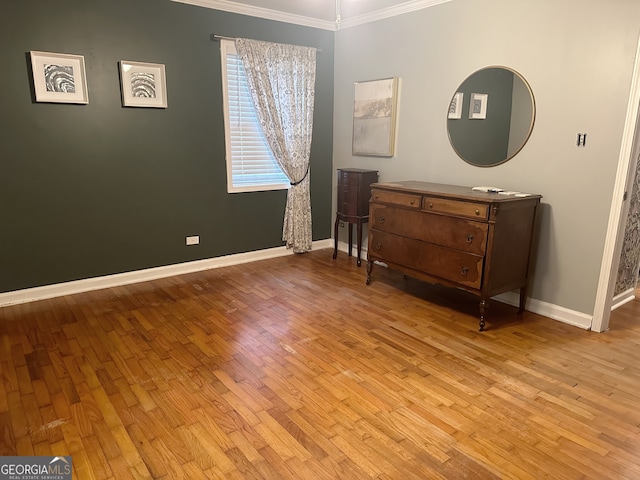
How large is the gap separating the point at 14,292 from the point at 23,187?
89cm

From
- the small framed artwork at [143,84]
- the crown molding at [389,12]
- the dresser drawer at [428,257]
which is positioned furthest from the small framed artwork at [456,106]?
the small framed artwork at [143,84]

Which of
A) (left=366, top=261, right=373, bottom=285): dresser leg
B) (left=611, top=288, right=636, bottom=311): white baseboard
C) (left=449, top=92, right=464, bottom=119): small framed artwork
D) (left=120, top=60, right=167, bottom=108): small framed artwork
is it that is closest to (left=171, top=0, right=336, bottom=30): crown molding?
(left=120, top=60, right=167, bottom=108): small framed artwork

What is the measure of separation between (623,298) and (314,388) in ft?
9.96

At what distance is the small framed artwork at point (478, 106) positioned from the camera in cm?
369

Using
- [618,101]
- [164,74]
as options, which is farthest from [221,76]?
[618,101]

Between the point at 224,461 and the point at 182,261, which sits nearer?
the point at 224,461

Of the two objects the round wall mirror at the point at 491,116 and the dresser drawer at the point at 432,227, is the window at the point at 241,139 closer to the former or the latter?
the dresser drawer at the point at 432,227

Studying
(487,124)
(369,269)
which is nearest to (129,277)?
(369,269)

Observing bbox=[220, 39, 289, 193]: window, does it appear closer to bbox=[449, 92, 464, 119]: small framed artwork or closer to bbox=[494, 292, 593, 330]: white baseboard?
bbox=[449, 92, 464, 119]: small framed artwork

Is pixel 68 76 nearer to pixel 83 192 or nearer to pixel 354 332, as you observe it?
pixel 83 192

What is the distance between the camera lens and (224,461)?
75.7 inches

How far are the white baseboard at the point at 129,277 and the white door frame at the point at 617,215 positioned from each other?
3170 millimetres

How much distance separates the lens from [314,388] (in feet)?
8.16

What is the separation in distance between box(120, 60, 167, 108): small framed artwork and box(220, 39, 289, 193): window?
63 cm
